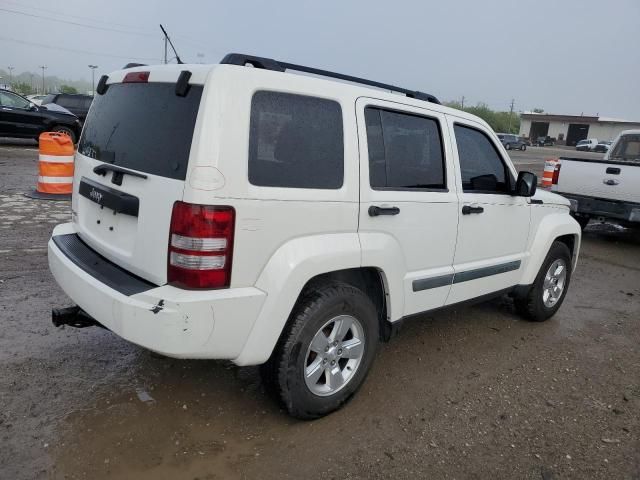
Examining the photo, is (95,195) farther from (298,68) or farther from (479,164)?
(479,164)

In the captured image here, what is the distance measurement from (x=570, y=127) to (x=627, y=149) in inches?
2949

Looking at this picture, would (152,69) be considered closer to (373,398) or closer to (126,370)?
(126,370)

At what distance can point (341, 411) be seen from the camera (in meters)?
3.19

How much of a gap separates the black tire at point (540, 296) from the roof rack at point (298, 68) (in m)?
1.93

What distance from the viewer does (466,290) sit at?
12.8 ft

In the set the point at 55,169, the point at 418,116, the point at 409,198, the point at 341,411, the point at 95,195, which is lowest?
the point at 341,411

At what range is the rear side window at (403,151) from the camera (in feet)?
10.2

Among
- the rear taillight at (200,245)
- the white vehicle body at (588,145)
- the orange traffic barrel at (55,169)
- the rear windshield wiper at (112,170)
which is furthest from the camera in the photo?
the white vehicle body at (588,145)

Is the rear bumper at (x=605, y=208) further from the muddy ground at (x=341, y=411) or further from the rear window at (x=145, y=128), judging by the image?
the rear window at (x=145, y=128)

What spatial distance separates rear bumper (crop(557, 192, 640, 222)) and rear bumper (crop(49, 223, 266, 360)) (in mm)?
7200

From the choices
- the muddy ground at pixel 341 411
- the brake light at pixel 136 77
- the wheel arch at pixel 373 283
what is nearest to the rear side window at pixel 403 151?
the wheel arch at pixel 373 283

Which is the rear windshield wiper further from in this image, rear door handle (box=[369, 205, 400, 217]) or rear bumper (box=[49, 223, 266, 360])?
rear door handle (box=[369, 205, 400, 217])

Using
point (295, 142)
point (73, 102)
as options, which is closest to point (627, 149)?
point (295, 142)

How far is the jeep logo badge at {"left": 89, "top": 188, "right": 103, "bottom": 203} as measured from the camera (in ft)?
9.77
